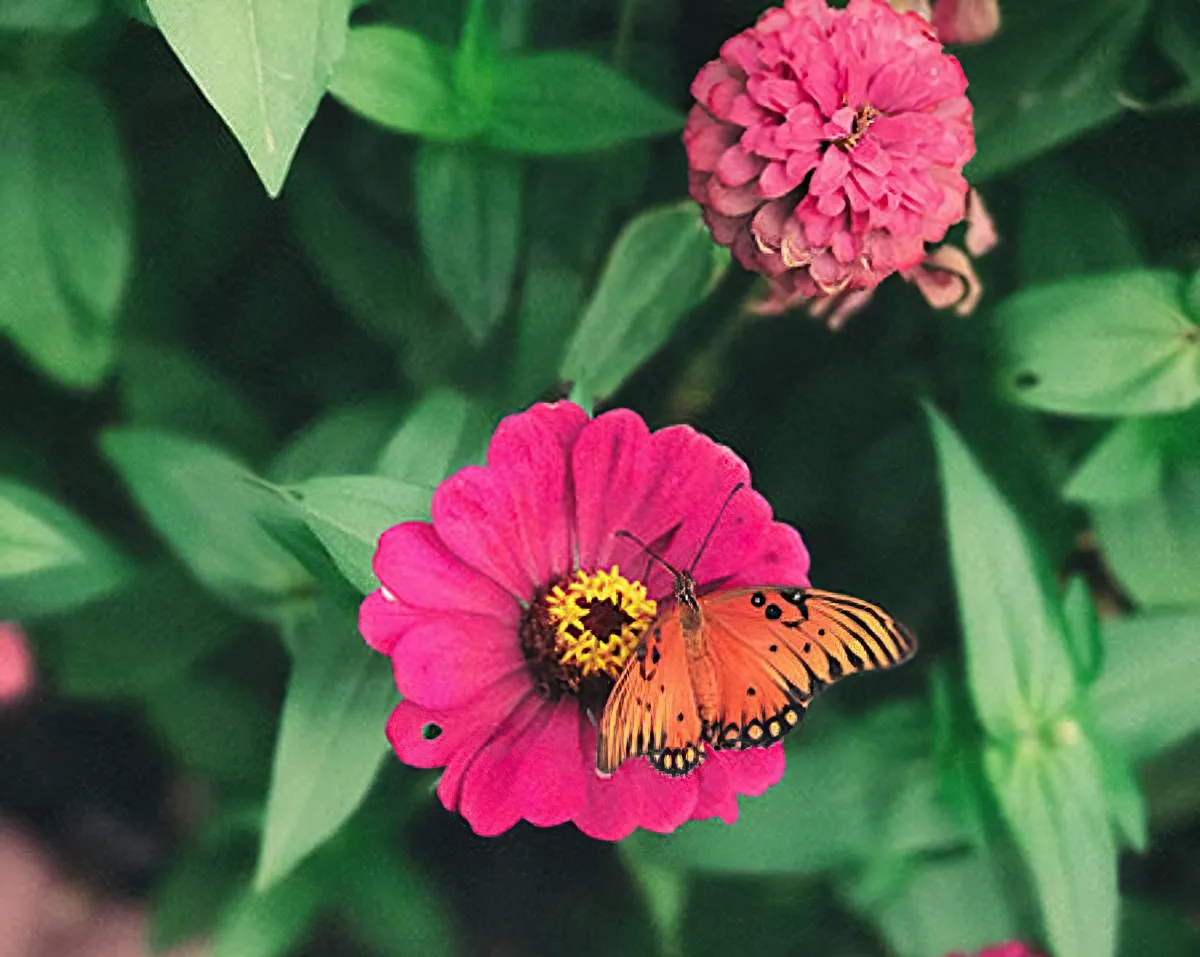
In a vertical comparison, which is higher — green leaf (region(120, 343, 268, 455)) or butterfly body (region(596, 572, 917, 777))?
butterfly body (region(596, 572, 917, 777))

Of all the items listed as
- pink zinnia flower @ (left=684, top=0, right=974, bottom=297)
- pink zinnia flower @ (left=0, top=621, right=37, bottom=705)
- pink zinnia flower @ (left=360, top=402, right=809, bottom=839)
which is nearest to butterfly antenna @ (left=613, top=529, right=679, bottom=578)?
pink zinnia flower @ (left=360, top=402, right=809, bottom=839)

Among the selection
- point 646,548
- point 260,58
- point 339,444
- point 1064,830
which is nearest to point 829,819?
point 1064,830

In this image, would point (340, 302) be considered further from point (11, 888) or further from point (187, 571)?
point (11, 888)

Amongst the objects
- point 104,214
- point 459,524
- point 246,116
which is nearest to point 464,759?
point 459,524

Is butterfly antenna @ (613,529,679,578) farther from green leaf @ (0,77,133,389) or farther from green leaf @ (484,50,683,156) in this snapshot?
green leaf @ (0,77,133,389)

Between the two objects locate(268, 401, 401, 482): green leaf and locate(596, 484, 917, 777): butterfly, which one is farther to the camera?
locate(268, 401, 401, 482): green leaf

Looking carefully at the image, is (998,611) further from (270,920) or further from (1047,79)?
(270,920)

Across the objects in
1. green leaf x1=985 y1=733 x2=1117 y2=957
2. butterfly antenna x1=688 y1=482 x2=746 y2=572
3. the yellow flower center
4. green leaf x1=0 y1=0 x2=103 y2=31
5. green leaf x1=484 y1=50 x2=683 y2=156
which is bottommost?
green leaf x1=985 y1=733 x2=1117 y2=957
